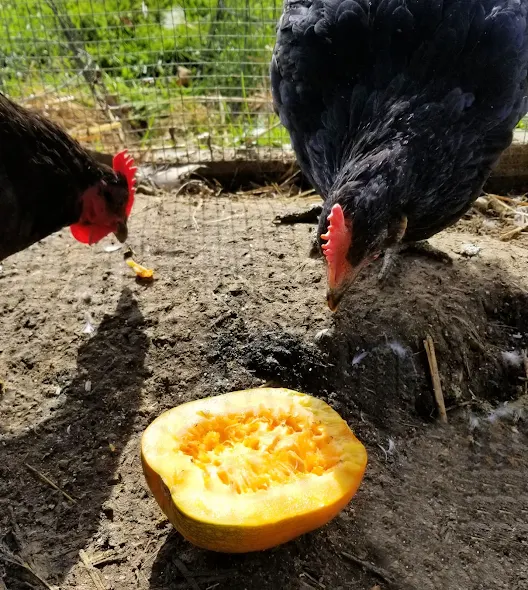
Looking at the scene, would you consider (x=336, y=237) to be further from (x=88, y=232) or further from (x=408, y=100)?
(x=88, y=232)

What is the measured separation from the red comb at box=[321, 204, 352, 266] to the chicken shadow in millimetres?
896

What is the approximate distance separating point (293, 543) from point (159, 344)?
957 millimetres

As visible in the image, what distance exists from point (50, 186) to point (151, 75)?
2.45 metres

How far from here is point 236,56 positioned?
3973 millimetres

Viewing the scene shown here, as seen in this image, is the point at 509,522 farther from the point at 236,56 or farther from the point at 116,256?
the point at 236,56

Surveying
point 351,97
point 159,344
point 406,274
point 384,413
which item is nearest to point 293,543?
point 384,413

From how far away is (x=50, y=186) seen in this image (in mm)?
2295

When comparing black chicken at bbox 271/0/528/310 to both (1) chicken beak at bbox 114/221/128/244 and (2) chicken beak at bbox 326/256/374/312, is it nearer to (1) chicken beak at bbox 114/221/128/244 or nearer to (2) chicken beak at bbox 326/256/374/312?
(2) chicken beak at bbox 326/256/374/312

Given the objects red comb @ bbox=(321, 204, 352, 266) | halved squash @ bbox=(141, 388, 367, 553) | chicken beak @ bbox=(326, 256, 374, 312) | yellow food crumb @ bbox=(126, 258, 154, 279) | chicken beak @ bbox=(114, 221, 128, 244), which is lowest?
halved squash @ bbox=(141, 388, 367, 553)

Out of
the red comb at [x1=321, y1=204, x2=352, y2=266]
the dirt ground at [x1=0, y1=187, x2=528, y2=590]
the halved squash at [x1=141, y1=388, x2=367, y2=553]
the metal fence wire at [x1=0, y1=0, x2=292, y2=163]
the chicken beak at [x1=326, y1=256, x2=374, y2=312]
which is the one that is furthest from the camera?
the metal fence wire at [x1=0, y1=0, x2=292, y2=163]

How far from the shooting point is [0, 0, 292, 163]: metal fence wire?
3809 millimetres

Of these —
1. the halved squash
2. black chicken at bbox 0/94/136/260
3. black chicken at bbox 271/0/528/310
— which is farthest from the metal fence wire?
the halved squash

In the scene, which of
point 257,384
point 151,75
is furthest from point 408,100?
point 151,75

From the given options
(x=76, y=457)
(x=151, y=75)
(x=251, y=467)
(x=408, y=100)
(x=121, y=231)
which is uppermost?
(x=408, y=100)
